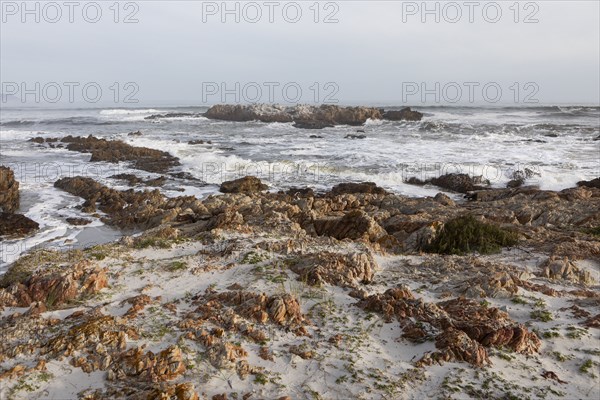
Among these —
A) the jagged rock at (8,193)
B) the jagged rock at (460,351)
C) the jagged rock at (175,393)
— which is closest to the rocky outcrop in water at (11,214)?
the jagged rock at (8,193)

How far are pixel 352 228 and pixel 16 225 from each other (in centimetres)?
969

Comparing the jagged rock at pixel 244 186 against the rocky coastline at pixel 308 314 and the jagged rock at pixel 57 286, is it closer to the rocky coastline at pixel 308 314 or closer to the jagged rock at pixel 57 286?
the rocky coastline at pixel 308 314

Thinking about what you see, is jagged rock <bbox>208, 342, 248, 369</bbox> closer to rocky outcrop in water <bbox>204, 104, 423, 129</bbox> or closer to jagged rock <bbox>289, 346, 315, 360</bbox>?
jagged rock <bbox>289, 346, 315, 360</bbox>

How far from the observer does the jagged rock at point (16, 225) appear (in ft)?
38.3

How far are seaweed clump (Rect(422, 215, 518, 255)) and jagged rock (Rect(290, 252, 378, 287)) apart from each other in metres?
2.25

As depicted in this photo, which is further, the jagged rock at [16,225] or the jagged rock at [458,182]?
the jagged rock at [458,182]

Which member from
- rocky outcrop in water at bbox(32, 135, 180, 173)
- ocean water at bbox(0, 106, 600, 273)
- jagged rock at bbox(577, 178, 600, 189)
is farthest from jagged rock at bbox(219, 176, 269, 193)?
jagged rock at bbox(577, 178, 600, 189)

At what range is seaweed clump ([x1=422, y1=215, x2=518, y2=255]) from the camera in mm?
8750

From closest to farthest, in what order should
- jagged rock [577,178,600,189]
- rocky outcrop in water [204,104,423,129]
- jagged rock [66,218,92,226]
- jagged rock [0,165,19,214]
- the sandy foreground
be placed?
the sandy foreground < jagged rock [66,218,92,226] < jagged rock [0,165,19,214] < jagged rock [577,178,600,189] < rocky outcrop in water [204,104,423,129]

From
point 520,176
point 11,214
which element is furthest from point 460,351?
point 520,176

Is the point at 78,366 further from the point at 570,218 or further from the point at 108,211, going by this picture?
the point at 570,218

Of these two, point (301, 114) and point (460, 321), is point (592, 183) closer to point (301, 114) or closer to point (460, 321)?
point (460, 321)

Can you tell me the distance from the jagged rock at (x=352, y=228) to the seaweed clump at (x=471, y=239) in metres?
1.37

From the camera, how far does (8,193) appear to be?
1524 cm
